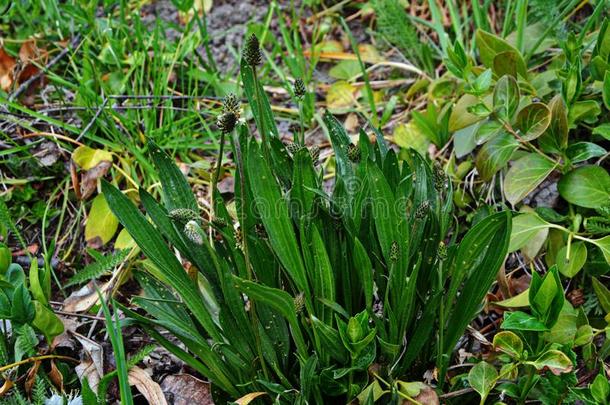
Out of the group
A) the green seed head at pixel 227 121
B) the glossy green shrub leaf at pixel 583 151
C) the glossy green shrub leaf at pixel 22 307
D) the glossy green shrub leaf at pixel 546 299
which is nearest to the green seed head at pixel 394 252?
the glossy green shrub leaf at pixel 546 299

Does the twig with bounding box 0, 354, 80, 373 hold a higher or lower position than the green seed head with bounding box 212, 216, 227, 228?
lower

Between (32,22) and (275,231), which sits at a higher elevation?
(32,22)

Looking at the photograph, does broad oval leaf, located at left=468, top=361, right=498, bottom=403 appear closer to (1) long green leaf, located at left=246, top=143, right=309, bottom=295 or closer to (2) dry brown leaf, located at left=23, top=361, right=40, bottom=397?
(1) long green leaf, located at left=246, top=143, right=309, bottom=295

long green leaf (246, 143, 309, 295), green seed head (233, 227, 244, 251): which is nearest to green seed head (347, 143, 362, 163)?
long green leaf (246, 143, 309, 295)

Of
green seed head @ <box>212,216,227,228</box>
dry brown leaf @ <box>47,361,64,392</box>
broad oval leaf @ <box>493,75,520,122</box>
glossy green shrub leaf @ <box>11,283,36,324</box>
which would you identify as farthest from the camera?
broad oval leaf @ <box>493,75,520,122</box>

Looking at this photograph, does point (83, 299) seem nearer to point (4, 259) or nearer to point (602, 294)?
point (4, 259)

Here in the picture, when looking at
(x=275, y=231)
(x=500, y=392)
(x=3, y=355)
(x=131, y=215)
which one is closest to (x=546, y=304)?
(x=500, y=392)

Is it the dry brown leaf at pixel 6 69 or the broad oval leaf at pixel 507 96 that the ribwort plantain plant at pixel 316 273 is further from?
the dry brown leaf at pixel 6 69

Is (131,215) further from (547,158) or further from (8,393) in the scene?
(547,158)
